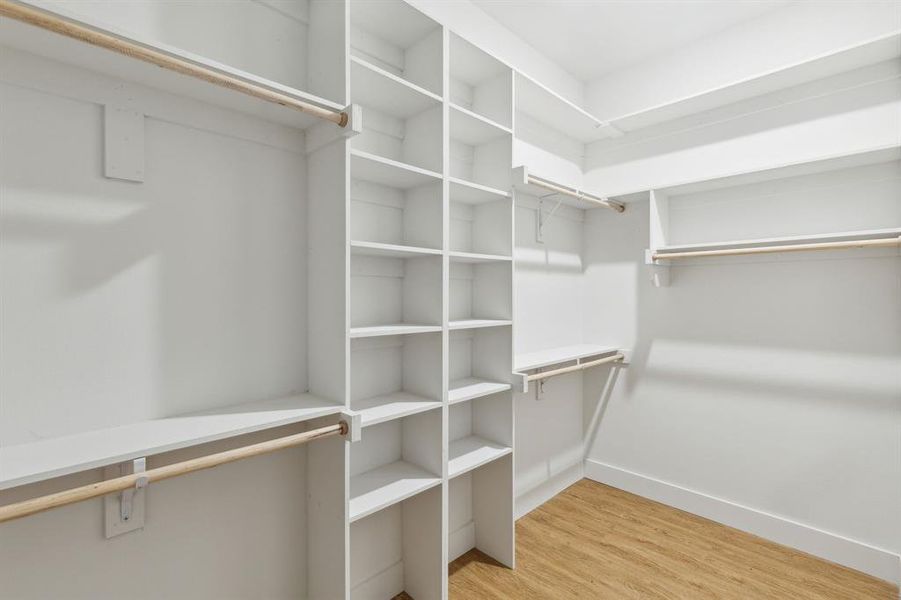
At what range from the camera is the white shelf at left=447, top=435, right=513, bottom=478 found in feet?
6.36

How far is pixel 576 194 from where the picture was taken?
249cm

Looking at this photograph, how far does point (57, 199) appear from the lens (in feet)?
3.81

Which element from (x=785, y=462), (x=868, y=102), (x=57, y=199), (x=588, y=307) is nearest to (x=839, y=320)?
(x=785, y=462)

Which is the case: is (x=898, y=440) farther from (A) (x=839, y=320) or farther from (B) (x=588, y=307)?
(B) (x=588, y=307)

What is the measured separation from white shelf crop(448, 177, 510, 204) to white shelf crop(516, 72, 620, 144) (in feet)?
2.14

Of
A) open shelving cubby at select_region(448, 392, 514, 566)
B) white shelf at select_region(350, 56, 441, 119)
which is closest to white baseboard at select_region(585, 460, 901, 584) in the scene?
open shelving cubby at select_region(448, 392, 514, 566)

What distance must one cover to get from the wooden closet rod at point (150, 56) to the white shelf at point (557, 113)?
128cm

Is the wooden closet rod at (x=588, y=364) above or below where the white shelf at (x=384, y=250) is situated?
below

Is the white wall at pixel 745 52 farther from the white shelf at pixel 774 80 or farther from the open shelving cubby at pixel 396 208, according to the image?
the open shelving cubby at pixel 396 208

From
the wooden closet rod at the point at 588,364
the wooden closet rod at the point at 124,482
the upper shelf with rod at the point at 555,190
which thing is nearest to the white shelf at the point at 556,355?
the wooden closet rod at the point at 588,364

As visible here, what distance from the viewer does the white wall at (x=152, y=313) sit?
1116 mm

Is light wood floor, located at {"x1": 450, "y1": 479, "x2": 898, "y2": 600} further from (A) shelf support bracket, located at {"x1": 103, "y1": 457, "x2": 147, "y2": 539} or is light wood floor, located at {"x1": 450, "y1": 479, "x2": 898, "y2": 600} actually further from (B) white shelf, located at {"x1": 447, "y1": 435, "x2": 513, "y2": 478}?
(A) shelf support bracket, located at {"x1": 103, "y1": 457, "x2": 147, "y2": 539}

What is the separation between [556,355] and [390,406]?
130 cm

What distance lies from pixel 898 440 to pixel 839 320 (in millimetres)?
628
